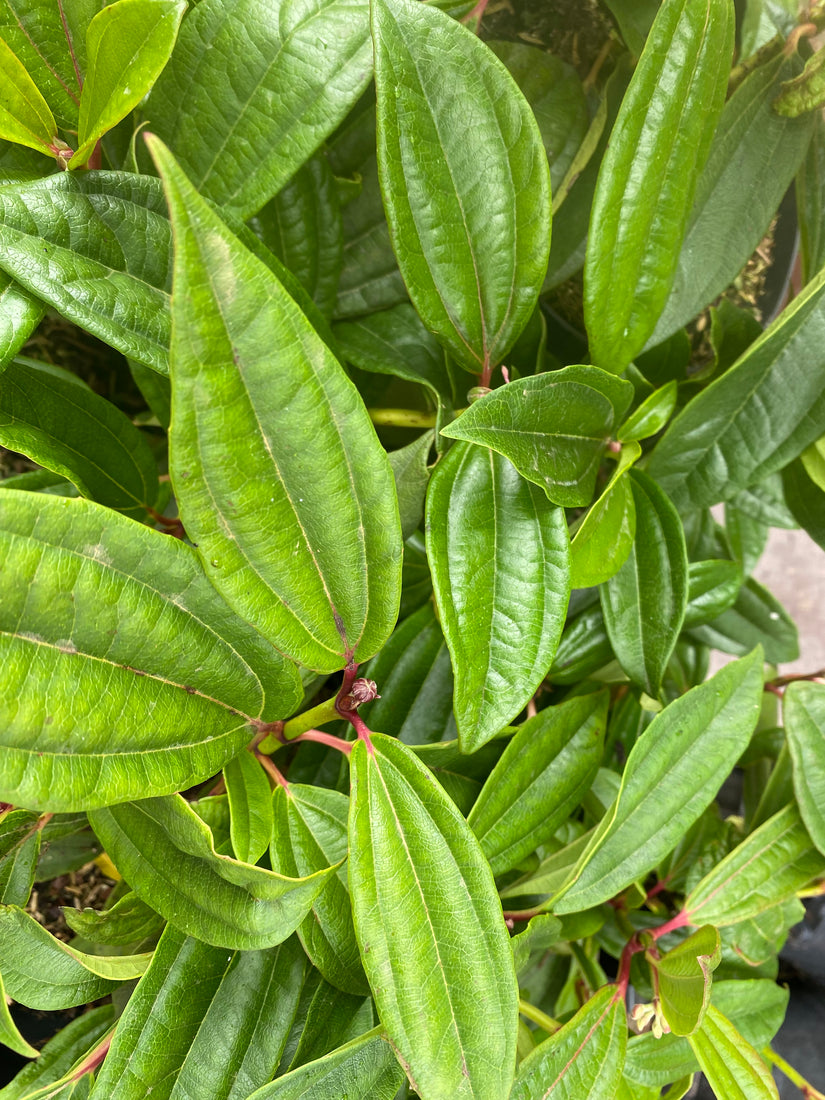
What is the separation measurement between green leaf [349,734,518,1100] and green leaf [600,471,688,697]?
19 cm

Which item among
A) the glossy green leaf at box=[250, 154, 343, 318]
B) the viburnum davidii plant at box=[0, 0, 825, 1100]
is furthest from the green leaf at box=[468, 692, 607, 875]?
the glossy green leaf at box=[250, 154, 343, 318]

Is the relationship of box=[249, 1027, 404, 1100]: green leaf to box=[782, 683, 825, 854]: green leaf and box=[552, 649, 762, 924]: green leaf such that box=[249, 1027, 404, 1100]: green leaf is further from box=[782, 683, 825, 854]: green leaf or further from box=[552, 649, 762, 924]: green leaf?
box=[782, 683, 825, 854]: green leaf

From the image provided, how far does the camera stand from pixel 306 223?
501 mm

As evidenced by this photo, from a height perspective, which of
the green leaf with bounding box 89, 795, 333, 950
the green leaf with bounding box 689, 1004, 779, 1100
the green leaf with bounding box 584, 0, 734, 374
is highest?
the green leaf with bounding box 584, 0, 734, 374

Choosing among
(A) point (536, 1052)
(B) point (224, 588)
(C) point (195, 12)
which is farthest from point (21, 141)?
(A) point (536, 1052)

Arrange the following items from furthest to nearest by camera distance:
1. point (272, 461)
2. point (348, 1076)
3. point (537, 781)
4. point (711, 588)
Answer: point (711, 588) < point (537, 781) < point (348, 1076) < point (272, 461)

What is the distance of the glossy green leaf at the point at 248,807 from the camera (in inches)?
15.1

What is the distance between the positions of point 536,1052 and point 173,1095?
20 centimetres

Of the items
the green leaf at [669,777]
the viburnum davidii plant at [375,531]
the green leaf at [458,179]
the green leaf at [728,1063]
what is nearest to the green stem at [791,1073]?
the viburnum davidii plant at [375,531]

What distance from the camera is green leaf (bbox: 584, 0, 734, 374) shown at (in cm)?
40

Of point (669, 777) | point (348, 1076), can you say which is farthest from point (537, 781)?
point (348, 1076)

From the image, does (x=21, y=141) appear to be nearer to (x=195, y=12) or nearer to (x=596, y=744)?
(x=195, y=12)

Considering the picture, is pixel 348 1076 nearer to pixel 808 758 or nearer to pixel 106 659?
pixel 106 659

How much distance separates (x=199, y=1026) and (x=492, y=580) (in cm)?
28
